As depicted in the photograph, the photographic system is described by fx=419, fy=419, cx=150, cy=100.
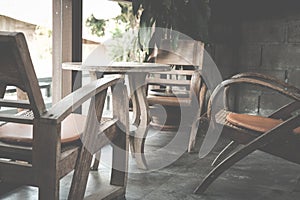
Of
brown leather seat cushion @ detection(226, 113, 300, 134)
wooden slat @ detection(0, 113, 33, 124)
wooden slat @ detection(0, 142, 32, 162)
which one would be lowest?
wooden slat @ detection(0, 142, 32, 162)

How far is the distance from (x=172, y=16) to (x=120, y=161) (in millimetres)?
1209

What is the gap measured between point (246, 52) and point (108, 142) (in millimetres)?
2309

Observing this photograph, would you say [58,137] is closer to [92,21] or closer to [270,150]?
[270,150]

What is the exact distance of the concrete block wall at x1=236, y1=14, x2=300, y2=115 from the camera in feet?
11.9

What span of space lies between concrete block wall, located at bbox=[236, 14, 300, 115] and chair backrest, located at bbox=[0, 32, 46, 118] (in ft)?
9.05

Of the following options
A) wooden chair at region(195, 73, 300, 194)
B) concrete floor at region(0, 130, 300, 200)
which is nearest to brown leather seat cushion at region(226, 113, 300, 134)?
wooden chair at region(195, 73, 300, 194)

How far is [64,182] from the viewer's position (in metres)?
2.31

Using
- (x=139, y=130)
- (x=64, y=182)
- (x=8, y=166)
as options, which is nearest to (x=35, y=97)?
(x=8, y=166)

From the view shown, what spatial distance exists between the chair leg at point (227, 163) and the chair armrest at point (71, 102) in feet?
2.51

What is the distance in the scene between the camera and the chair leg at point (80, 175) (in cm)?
164

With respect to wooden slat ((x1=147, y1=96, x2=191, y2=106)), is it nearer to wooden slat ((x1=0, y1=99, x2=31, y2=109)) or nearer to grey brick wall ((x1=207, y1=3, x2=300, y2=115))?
grey brick wall ((x1=207, y1=3, x2=300, y2=115))

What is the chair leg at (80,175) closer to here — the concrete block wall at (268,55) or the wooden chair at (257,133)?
the wooden chair at (257,133)

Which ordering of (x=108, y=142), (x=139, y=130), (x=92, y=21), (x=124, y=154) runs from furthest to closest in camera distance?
(x=92, y=21) → (x=139, y=130) → (x=124, y=154) → (x=108, y=142)

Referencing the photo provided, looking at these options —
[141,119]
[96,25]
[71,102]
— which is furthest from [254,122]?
[96,25]
